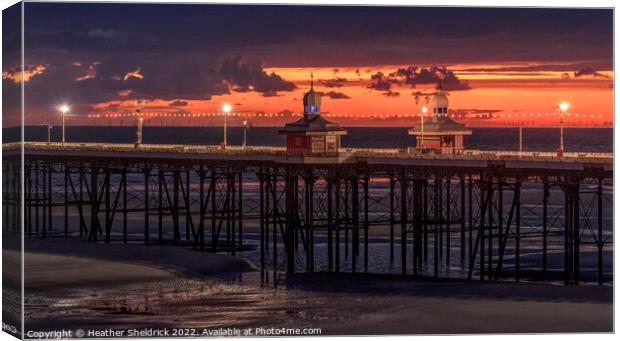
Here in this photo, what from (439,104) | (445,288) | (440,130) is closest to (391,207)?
(440,130)

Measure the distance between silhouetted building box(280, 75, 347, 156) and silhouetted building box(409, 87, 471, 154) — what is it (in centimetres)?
416

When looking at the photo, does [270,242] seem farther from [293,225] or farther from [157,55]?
[157,55]

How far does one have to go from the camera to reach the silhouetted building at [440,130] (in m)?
68.3

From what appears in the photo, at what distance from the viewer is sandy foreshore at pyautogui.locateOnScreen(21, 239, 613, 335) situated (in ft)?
155

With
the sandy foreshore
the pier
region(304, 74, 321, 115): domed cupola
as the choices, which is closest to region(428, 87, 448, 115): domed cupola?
the pier

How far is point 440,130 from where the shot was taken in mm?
68188

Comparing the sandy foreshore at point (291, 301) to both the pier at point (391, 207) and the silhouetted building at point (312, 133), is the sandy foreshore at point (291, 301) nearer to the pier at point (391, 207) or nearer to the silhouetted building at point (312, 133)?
the pier at point (391, 207)

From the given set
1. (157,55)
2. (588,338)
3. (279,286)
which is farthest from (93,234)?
(157,55)

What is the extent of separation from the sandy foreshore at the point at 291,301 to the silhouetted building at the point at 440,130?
11.3m

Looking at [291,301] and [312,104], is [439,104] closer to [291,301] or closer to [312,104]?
[312,104]

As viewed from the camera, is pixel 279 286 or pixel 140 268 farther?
pixel 140 268

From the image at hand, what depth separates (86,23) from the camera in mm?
84875

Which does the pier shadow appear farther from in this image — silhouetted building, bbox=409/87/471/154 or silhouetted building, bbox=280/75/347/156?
silhouetted building, bbox=409/87/471/154

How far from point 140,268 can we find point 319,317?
14.4 m
